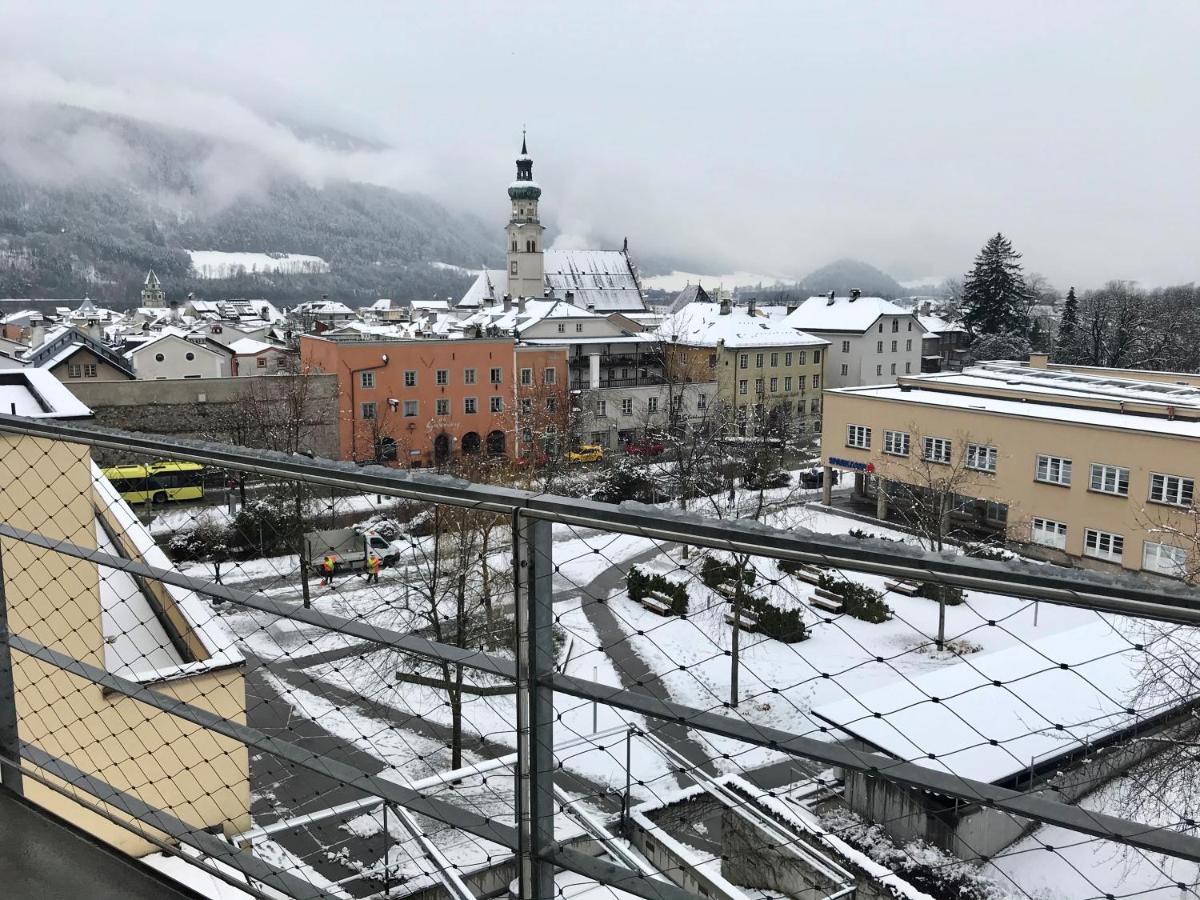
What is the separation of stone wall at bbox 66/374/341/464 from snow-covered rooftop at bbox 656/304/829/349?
1112cm

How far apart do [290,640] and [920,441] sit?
39.6ft

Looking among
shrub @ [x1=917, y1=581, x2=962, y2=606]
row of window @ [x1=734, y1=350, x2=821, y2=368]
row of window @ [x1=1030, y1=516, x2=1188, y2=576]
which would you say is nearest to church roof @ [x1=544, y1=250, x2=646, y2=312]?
row of window @ [x1=734, y1=350, x2=821, y2=368]

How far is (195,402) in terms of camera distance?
21.0 meters

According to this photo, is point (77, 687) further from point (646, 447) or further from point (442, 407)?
point (442, 407)

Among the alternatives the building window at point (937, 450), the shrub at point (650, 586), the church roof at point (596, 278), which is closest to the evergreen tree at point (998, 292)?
the church roof at point (596, 278)

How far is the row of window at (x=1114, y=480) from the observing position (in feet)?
45.2

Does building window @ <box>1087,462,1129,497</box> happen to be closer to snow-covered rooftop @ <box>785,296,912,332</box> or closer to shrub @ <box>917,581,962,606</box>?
shrub @ <box>917,581,962,606</box>


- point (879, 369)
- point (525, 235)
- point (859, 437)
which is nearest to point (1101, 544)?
point (859, 437)

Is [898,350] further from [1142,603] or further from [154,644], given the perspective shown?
[1142,603]

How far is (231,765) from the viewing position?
19.4 ft

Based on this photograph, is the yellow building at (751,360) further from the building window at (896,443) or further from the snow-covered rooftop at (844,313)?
the building window at (896,443)

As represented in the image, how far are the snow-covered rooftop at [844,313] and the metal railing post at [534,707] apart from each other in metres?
31.6

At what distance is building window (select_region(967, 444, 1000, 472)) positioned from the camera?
53.8 feet

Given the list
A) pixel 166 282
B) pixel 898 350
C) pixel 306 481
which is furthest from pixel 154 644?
pixel 166 282
